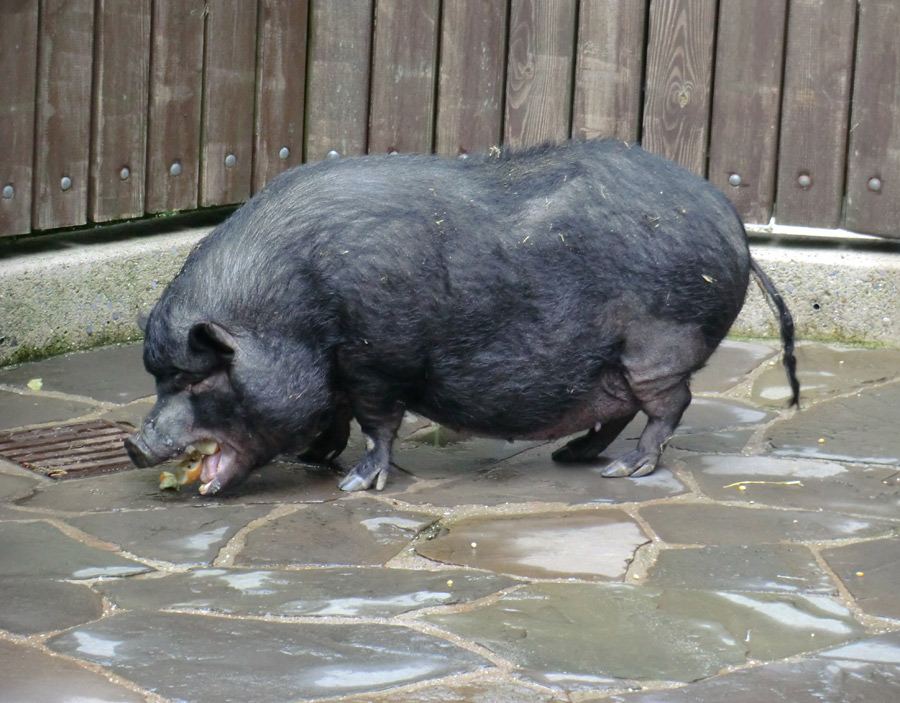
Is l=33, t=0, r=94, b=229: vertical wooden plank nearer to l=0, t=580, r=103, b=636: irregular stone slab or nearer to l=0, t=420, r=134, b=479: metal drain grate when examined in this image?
l=0, t=420, r=134, b=479: metal drain grate

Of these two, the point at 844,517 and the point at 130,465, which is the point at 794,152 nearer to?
the point at 844,517

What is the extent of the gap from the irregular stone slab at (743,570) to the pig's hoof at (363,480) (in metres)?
1.04

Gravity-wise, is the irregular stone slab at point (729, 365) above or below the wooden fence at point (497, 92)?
below

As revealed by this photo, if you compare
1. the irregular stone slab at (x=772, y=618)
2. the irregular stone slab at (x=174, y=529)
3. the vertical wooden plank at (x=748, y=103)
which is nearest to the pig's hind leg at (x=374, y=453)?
the irregular stone slab at (x=174, y=529)

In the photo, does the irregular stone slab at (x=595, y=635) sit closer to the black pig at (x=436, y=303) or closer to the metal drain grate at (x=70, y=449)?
the black pig at (x=436, y=303)

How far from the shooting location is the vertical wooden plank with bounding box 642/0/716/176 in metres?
6.37

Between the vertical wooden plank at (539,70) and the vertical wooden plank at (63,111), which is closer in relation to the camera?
the vertical wooden plank at (63,111)

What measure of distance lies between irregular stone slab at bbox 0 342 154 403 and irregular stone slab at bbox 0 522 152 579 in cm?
149

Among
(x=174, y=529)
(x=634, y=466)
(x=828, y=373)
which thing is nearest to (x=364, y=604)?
(x=174, y=529)

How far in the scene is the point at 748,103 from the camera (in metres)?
6.40

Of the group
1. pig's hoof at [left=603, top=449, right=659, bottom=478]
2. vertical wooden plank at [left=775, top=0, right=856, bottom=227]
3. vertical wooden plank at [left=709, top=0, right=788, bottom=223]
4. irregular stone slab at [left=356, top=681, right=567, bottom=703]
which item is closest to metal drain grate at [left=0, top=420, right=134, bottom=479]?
pig's hoof at [left=603, top=449, right=659, bottom=478]

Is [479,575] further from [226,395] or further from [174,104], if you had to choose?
[174,104]

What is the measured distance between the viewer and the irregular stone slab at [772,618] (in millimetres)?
3342

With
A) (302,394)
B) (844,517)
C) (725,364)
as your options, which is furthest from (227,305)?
(725,364)
